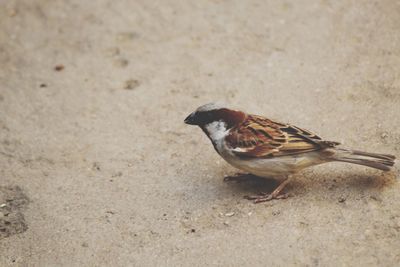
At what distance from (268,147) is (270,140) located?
5 cm

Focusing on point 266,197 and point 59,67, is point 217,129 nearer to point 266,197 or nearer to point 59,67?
point 266,197

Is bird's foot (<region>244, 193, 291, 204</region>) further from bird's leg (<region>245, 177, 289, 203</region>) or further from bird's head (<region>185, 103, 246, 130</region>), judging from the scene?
bird's head (<region>185, 103, 246, 130</region>)

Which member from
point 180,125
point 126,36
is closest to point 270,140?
point 180,125

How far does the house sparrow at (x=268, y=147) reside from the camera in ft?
12.8

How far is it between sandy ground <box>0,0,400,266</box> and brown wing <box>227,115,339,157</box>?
0.38 meters

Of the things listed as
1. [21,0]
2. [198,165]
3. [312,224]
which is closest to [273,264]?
[312,224]

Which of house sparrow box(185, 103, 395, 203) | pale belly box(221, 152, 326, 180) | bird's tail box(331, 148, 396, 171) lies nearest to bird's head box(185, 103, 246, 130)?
house sparrow box(185, 103, 395, 203)

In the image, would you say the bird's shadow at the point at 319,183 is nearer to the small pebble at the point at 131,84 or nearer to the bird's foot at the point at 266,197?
the bird's foot at the point at 266,197

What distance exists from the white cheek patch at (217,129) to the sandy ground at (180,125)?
45 cm

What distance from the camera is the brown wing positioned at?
12.8 feet

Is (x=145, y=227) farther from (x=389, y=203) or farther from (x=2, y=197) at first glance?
(x=389, y=203)

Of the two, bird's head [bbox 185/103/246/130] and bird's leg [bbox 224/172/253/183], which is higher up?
bird's head [bbox 185/103/246/130]

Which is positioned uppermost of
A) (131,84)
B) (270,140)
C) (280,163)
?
(270,140)

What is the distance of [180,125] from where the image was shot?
499 cm
